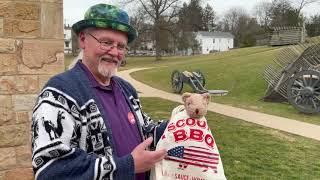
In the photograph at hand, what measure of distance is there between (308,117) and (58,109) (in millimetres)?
11363

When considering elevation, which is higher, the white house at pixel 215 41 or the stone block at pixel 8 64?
the white house at pixel 215 41

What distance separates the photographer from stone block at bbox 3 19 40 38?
4.19m

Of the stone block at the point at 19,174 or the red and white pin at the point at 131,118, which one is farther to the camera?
the stone block at the point at 19,174

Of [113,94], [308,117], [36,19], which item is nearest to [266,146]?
[308,117]

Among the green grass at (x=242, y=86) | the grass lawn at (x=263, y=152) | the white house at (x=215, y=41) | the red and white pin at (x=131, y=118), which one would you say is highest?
the white house at (x=215, y=41)

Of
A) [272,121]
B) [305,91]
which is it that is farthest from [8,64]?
[305,91]

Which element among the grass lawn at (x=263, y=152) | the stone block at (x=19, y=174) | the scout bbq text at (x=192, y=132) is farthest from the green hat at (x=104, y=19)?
the grass lawn at (x=263, y=152)

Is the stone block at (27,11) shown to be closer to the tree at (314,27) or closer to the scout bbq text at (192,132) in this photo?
the scout bbq text at (192,132)

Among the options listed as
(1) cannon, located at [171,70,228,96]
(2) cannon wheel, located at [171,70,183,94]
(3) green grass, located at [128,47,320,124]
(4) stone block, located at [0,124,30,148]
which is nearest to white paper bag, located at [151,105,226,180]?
(4) stone block, located at [0,124,30,148]

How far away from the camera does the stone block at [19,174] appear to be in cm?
421

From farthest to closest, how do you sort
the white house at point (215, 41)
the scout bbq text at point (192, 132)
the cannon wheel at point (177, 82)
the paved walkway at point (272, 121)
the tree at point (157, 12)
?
1. the white house at point (215, 41)
2. the tree at point (157, 12)
3. the cannon wheel at point (177, 82)
4. the paved walkway at point (272, 121)
5. the scout bbq text at point (192, 132)

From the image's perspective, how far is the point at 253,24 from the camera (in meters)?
68.7

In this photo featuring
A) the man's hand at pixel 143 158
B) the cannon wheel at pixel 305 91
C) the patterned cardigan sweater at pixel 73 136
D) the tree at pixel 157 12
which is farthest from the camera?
the tree at pixel 157 12

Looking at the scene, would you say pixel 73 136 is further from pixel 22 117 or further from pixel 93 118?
pixel 22 117
